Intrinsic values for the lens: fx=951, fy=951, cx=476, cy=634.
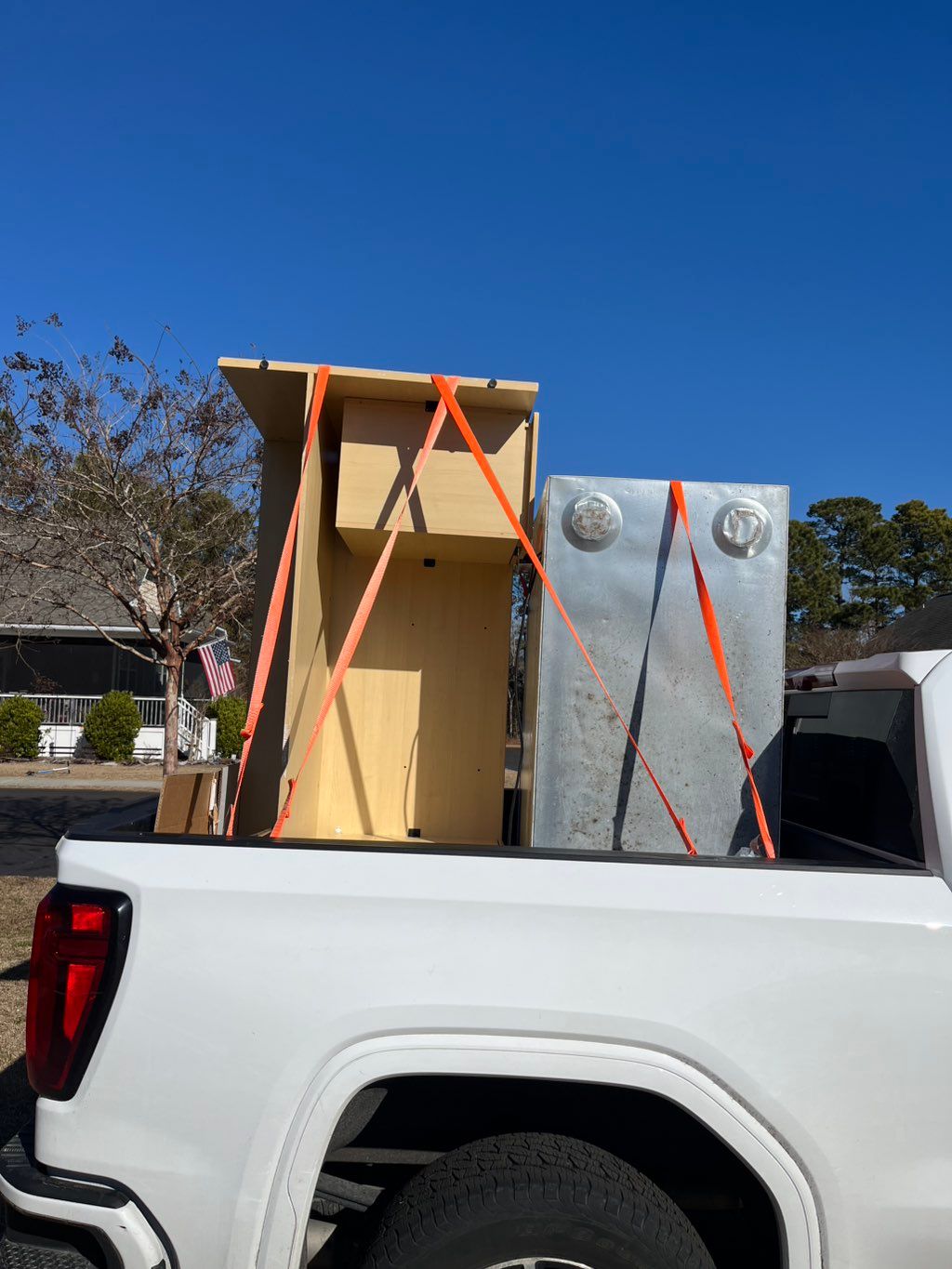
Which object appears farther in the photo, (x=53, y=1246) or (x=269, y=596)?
(x=269, y=596)

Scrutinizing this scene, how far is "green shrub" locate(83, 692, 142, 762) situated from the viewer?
22.0 m

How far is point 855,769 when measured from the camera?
115 inches

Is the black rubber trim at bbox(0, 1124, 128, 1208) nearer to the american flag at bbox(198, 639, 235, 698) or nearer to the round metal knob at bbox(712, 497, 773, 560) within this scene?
the round metal knob at bbox(712, 497, 773, 560)

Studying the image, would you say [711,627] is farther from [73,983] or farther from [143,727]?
[143,727]

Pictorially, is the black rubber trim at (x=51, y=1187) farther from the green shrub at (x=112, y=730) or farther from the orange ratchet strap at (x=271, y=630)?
the green shrub at (x=112, y=730)

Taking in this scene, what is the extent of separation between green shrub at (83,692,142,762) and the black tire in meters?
21.6

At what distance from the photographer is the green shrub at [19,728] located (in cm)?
2211

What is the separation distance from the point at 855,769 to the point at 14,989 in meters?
5.14

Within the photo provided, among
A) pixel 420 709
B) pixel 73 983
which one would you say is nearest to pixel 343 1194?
pixel 73 983

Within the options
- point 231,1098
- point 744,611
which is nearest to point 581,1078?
point 231,1098

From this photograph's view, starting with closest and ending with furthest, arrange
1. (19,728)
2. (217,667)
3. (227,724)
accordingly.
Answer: (217,667) < (19,728) < (227,724)

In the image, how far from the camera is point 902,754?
7.79ft

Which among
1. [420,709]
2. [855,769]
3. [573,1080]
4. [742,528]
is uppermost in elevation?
[742,528]

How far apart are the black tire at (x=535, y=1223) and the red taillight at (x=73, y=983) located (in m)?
0.73
